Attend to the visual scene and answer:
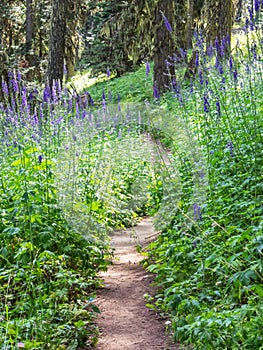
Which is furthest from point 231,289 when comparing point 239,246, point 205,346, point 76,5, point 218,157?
point 76,5

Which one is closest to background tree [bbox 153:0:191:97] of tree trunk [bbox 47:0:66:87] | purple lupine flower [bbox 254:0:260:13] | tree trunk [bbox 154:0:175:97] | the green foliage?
tree trunk [bbox 154:0:175:97]

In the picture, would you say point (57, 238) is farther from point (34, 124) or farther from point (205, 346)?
point (205, 346)

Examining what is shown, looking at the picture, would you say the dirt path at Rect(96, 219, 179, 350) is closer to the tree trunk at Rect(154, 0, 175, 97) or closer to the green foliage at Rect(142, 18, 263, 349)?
the green foliage at Rect(142, 18, 263, 349)

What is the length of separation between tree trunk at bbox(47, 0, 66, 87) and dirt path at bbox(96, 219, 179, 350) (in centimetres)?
840

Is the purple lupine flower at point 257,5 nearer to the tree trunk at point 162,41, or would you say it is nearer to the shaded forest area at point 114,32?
the shaded forest area at point 114,32

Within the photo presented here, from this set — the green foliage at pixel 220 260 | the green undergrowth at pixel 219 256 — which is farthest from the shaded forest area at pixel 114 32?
the green foliage at pixel 220 260

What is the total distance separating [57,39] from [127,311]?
33.7 feet

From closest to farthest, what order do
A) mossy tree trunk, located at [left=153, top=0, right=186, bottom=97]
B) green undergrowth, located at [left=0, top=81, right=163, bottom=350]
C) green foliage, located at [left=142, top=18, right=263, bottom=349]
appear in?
green foliage, located at [left=142, top=18, right=263, bottom=349] < green undergrowth, located at [left=0, top=81, right=163, bottom=350] < mossy tree trunk, located at [left=153, top=0, right=186, bottom=97]

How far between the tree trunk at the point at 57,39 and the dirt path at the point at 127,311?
8397mm

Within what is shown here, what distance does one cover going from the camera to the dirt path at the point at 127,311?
11.7 ft

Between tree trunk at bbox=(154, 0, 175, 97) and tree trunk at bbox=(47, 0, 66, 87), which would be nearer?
tree trunk at bbox=(154, 0, 175, 97)

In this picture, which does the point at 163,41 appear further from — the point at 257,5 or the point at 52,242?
the point at 52,242

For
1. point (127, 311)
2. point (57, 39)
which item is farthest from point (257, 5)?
point (57, 39)

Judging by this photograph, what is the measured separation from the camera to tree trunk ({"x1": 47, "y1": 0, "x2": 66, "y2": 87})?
12844 millimetres
